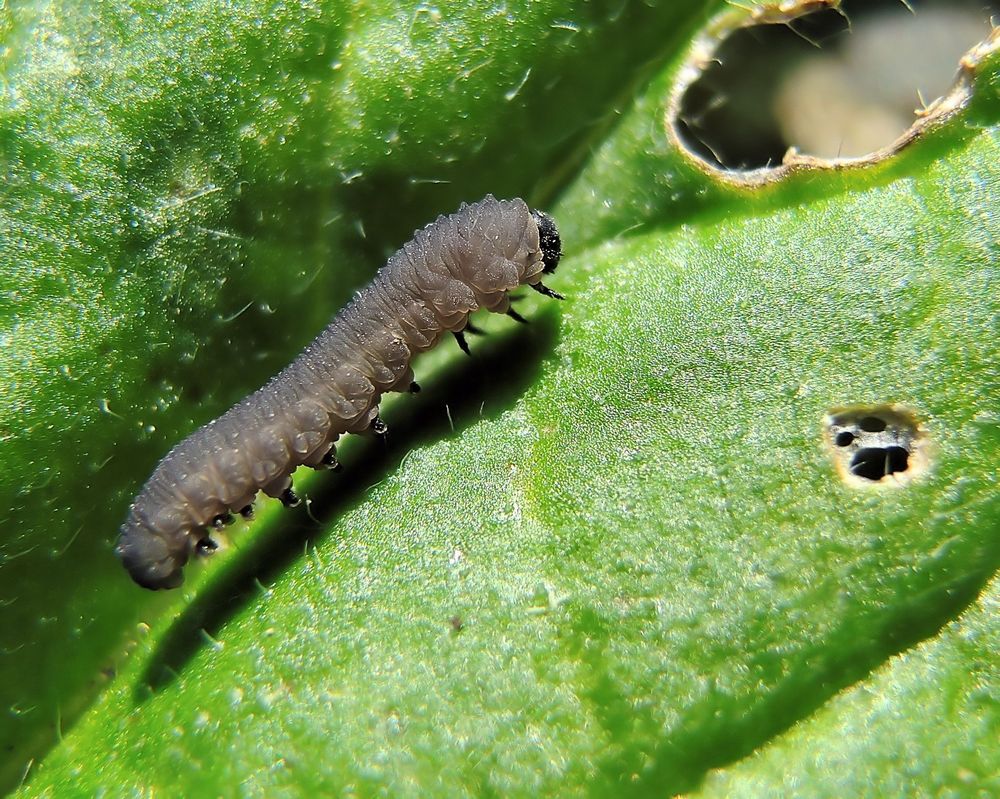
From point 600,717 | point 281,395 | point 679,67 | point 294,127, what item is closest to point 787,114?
point 679,67

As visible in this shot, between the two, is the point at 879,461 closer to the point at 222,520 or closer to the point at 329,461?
the point at 329,461

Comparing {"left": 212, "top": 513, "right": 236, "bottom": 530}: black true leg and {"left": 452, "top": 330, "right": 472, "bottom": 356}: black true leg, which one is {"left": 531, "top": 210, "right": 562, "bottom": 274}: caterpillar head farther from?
{"left": 212, "top": 513, "right": 236, "bottom": 530}: black true leg

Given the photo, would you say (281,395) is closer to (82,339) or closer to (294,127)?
(82,339)

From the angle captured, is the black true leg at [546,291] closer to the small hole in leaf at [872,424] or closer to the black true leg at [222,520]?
the small hole in leaf at [872,424]

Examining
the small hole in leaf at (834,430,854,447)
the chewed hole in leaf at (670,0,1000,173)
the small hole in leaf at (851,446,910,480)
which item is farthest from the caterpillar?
the chewed hole in leaf at (670,0,1000,173)

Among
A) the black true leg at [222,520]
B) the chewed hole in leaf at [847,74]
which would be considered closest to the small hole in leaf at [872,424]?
the black true leg at [222,520]

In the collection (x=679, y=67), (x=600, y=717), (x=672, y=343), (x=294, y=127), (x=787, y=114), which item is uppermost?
(x=294, y=127)
